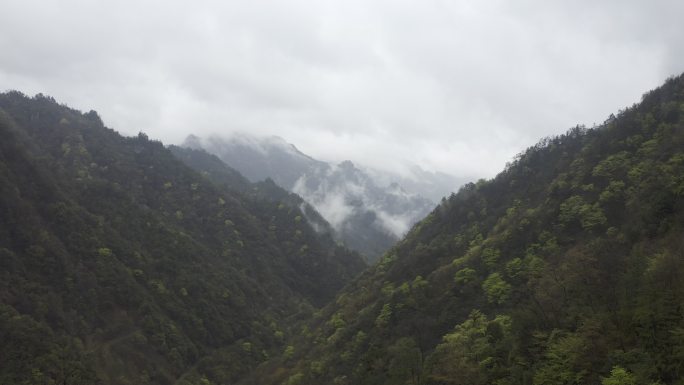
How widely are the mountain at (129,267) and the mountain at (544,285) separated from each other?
19.1 metres

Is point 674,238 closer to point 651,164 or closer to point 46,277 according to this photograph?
point 651,164

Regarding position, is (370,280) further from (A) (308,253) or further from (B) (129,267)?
(A) (308,253)

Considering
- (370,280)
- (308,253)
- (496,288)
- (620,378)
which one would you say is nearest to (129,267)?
(370,280)

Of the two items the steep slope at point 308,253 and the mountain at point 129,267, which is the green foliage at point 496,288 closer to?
the mountain at point 129,267

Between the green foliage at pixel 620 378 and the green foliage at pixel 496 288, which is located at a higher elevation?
the green foliage at pixel 496 288

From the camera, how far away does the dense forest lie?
3634cm

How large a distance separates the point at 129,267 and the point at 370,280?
5092 centimetres

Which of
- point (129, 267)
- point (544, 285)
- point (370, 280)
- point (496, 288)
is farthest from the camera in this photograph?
point (129, 267)

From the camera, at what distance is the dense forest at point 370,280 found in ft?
119

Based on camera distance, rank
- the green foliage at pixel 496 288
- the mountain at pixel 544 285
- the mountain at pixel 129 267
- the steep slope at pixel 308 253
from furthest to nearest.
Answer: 1. the steep slope at pixel 308 253
2. the mountain at pixel 129 267
3. the green foliage at pixel 496 288
4. the mountain at pixel 544 285

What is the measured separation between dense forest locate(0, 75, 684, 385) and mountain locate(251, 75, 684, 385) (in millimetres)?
193

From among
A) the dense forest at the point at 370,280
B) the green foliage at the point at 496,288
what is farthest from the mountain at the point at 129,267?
the green foliage at the point at 496,288

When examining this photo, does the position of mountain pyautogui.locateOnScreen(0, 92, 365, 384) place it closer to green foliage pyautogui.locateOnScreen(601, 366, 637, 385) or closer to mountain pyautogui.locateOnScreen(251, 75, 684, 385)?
mountain pyautogui.locateOnScreen(251, 75, 684, 385)

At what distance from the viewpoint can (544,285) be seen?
46.8 metres
